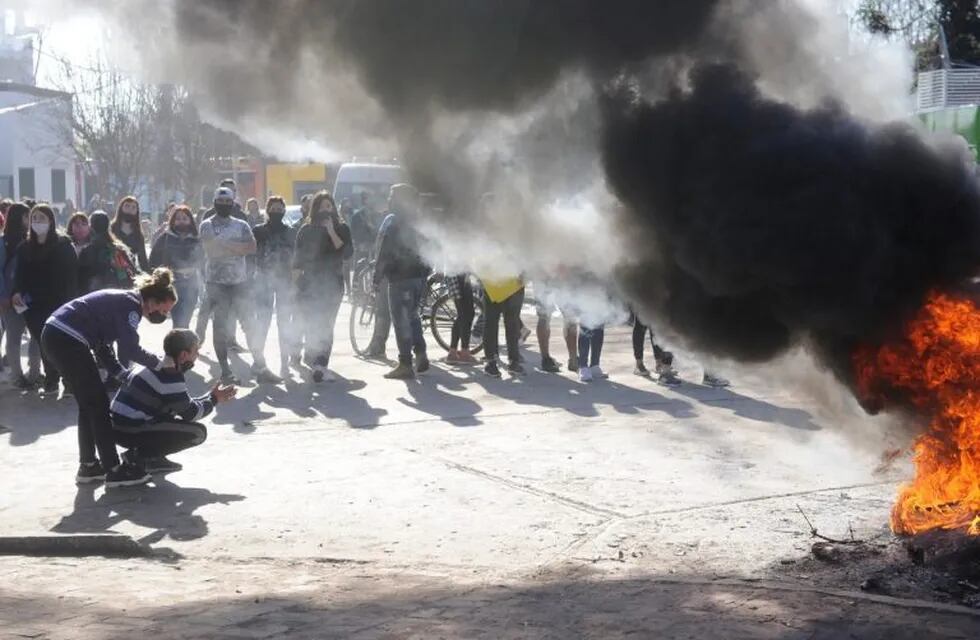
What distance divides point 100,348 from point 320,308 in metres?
4.84

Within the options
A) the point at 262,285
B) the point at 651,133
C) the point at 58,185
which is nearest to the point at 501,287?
the point at 262,285

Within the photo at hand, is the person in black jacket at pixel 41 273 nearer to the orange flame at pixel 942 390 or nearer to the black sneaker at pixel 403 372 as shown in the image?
the black sneaker at pixel 403 372

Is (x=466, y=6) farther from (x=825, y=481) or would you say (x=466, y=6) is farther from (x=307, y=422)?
(x=307, y=422)

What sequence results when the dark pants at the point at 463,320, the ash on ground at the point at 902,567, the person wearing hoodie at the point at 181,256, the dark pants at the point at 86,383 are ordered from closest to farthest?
1. the ash on ground at the point at 902,567
2. the dark pants at the point at 86,383
3. the person wearing hoodie at the point at 181,256
4. the dark pants at the point at 463,320

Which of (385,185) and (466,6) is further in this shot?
(385,185)

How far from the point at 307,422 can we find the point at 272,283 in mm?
3214

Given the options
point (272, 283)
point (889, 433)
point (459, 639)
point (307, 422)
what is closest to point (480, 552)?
point (459, 639)

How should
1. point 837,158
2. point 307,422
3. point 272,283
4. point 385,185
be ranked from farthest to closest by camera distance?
1. point 385,185
2. point 272,283
3. point 307,422
4. point 837,158

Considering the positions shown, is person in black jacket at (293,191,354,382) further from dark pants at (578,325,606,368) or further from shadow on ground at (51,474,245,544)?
shadow on ground at (51,474,245,544)

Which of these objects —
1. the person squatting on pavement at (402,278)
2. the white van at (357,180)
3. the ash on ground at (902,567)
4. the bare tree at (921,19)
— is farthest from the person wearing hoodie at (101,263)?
the bare tree at (921,19)

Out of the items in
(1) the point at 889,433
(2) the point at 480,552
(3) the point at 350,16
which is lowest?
(2) the point at 480,552

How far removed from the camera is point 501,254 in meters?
9.25

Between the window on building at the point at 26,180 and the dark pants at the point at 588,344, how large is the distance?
127 feet

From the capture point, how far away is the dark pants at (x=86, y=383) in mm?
7605
